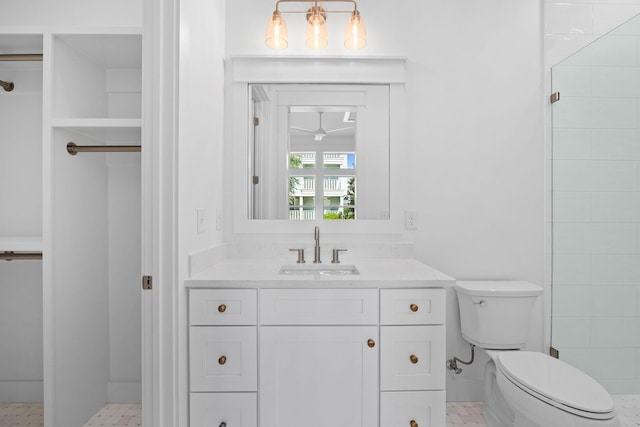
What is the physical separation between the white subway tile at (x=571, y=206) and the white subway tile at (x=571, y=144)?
8.2 inches

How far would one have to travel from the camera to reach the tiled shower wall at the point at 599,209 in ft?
5.30

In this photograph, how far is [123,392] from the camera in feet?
6.61

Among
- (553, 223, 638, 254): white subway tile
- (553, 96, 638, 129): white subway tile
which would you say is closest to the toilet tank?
(553, 223, 638, 254): white subway tile

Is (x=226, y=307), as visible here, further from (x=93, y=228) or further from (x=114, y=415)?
(x=114, y=415)

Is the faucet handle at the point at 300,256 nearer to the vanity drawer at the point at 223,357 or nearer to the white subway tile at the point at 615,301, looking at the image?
the vanity drawer at the point at 223,357

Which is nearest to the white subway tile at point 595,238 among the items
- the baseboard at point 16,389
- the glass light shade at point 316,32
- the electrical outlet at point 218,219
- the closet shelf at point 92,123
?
the glass light shade at point 316,32

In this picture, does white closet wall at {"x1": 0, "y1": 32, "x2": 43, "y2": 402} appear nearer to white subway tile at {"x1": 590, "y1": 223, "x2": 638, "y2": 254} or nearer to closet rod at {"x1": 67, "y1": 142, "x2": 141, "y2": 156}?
closet rod at {"x1": 67, "y1": 142, "x2": 141, "y2": 156}

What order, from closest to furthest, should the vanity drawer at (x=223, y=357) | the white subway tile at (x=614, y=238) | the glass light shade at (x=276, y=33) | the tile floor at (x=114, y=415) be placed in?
the vanity drawer at (x=223, y=357) < the white subway tile at (x=614, y=238) < the tile floor at (x=114, y=415) < the glass light shade at (x=276, y=33)

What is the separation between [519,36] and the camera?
6.98 ft

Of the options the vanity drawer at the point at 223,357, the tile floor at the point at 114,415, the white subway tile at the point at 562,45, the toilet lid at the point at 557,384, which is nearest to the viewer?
the toilet lid at the point at 557,384

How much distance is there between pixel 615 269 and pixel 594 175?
479 millimetres

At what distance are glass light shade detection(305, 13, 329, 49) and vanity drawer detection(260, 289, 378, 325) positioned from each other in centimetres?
132

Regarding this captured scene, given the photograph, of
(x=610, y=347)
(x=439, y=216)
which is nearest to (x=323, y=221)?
(x=439, y=216)

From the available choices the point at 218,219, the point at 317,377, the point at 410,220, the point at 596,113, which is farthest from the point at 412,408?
the point at 596,113
